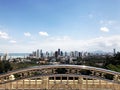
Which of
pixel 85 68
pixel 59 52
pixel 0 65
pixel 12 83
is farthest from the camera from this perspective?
pixel 59 52

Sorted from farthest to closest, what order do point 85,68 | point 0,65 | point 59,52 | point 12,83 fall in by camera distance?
1. point 59,52
2. point 0,65
3. point 12,83
4. point 85,68

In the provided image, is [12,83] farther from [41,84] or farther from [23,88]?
[41,84]

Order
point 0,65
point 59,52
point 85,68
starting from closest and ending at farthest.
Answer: point 85,68, point 0,65, point 59,52

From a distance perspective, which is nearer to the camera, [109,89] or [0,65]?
[109,89]

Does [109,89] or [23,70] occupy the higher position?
[23,70]

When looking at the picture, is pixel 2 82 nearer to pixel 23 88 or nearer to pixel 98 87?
pixel 23 88

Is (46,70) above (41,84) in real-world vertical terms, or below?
above

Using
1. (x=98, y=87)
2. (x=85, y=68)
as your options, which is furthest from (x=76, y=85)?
(x=85, y=68)

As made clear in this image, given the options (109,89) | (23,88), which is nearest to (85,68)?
(109,89)

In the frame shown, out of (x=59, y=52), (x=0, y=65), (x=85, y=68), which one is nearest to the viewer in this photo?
(x=85, y=68)
